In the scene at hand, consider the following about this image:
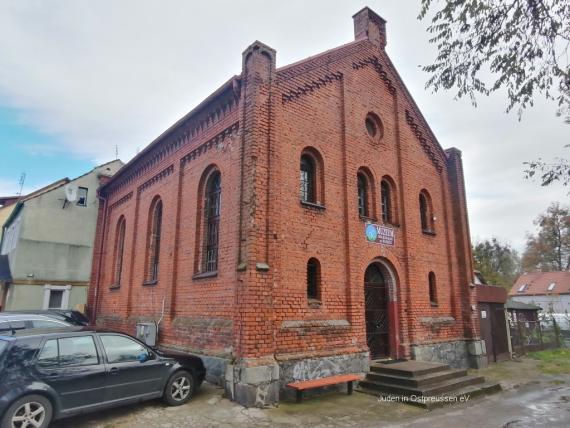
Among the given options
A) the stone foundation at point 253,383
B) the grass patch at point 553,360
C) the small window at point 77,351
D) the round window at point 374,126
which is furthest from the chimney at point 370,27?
the grass patch at point 553,360

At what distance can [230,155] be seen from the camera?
1013 cm

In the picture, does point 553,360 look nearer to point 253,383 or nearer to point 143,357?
point 253,383

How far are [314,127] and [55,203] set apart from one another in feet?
45.1

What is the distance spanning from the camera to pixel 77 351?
668cm

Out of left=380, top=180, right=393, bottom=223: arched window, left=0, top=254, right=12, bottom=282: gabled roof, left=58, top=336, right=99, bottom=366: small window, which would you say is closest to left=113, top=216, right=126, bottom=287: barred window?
left=0, top=254, right=12, bottom=282: gabled roof

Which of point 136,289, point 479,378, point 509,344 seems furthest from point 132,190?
point 509,344

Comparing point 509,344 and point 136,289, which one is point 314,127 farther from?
point 509,344

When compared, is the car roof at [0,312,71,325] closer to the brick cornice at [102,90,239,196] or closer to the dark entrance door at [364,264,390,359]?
the brick cornice at [102,90,239,196]

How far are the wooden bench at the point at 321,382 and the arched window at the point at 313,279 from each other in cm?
189

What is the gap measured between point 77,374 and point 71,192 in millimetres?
13991

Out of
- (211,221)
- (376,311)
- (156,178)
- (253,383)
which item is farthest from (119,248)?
(253,383)

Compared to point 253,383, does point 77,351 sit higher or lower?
higher

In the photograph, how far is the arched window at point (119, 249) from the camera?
1642 cm

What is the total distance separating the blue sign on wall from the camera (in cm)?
1136
